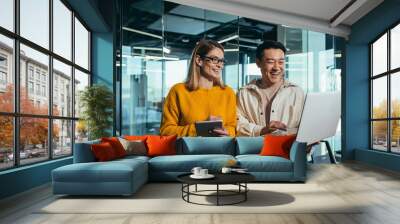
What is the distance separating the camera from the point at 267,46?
886 centimetres

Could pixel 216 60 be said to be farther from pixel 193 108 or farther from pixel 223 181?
pixel 223 181

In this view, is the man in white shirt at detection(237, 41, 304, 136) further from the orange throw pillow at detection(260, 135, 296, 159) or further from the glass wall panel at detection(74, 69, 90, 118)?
the glass wall panel at detection(74, 69, 90, 118)

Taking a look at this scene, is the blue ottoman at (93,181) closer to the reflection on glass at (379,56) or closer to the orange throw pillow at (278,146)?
the orange throw pillow at (278,146)

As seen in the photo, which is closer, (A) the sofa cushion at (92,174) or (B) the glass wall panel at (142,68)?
(A) the sofa cushion at (92,174)

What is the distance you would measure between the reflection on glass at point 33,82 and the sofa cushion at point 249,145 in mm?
3410

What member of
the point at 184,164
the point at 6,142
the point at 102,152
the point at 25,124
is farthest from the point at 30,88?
the point at 184,164

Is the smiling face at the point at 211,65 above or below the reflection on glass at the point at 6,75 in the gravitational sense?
above

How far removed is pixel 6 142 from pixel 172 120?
157 inches

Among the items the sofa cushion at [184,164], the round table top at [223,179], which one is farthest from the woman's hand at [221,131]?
the round table top at [223,179]

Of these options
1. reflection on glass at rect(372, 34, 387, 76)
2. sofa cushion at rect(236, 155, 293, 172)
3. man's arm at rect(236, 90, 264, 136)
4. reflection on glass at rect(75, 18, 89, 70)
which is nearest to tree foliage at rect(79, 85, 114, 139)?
reflection on glass at rect(75, 18, 89, 70)

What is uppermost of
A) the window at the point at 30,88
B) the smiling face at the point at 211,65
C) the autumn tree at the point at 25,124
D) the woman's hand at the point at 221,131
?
the smiling face at the point at 211,65

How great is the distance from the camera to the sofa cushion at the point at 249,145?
6.84 m

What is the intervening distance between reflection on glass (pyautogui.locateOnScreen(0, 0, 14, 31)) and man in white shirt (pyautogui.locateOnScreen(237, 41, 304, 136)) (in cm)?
502

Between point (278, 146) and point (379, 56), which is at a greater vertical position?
point (379, 56)
